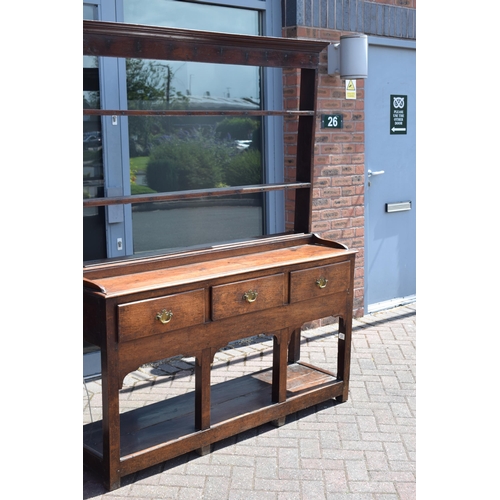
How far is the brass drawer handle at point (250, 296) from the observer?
13.0ft

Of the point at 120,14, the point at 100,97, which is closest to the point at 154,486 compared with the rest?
the point at 100,97

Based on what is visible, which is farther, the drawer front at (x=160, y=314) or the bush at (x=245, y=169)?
the bush at (x=245, y=169)

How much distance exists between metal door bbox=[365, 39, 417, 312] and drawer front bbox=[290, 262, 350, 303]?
85.3 inches

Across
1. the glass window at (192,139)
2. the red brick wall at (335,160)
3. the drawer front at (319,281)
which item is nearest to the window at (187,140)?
the glass window at (192,139)

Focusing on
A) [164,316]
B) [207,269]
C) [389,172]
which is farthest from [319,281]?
[389,172]

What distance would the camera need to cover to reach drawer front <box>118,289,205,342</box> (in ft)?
11.4

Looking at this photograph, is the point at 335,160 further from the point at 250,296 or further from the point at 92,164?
the point at 250,296

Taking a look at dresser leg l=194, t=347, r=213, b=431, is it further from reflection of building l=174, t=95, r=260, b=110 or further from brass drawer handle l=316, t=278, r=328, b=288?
reflection of building l=174, t=95, r=260, b=110

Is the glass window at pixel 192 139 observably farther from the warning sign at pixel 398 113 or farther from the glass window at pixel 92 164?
the warning sign at pixel 398 113

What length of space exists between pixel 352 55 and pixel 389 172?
1357 millimetres

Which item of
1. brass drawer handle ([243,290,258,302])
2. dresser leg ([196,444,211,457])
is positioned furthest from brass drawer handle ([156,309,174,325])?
dresser leg ([196,444,211,457])

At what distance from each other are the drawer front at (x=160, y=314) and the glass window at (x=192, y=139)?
169 centimetres

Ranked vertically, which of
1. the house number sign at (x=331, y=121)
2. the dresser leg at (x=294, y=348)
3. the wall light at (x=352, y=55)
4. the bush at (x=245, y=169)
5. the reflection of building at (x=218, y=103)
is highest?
the wall light at (x=352, y=55)

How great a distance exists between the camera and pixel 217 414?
13.5 ft
